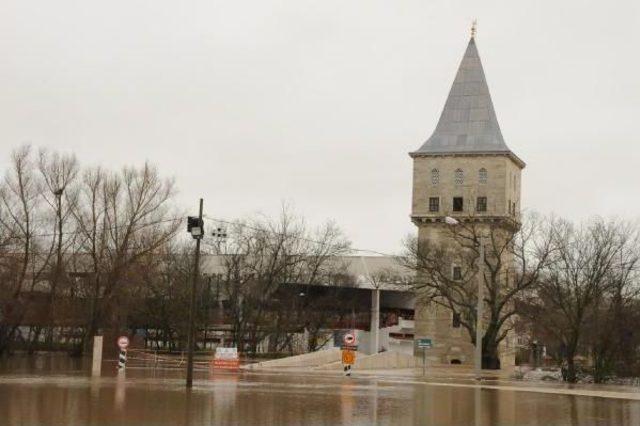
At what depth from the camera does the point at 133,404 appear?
2267cm

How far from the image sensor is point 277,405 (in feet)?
77.7

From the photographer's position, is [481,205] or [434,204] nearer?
[481,205]

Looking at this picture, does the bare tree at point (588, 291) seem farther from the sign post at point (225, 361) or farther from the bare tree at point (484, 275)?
the sign post at point (225, 361)

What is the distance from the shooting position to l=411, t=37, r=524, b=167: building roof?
93062mm

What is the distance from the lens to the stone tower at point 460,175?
298 feet

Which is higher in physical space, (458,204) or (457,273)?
(458,204)

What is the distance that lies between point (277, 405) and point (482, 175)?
70.8 meters

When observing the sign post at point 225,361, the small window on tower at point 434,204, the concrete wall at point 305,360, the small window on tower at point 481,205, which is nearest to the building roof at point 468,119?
the small window on tower at point 434,204

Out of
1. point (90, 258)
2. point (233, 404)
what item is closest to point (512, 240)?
point (90, 258)

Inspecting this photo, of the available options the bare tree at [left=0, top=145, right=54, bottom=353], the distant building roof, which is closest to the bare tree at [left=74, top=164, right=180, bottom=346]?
the bare tree at [left=0, top=145, right=54, bottom=353]

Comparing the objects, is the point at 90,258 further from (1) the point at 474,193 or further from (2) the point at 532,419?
(2) the point at 532,419

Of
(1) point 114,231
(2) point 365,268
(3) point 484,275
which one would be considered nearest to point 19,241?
(1) point 114,231

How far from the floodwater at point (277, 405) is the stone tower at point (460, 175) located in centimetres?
5764

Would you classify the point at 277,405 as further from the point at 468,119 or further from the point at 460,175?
the point at 468,119
